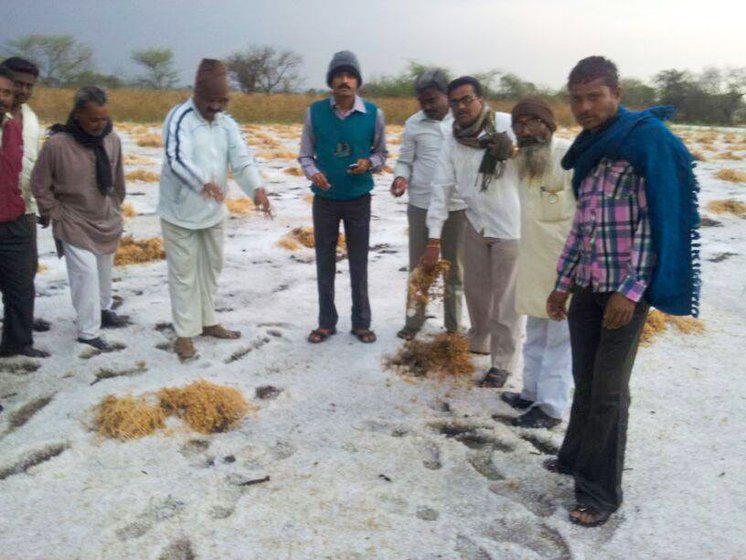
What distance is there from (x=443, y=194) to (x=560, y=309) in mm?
1249

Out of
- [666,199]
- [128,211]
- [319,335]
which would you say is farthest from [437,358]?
[128,211]

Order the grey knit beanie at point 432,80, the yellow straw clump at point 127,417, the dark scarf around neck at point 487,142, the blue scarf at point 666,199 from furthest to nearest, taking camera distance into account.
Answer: the grey knit beanie at point 432,80, the dark scarf around neck at point 487,142, the yellow straw clump at point 127,417, the blue scarf at point 666,199

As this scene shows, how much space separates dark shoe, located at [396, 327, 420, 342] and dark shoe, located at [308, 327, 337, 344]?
47cm

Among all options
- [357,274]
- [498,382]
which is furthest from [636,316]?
[357,274]

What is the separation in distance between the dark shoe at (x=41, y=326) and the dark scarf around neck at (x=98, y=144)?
105 centimetres

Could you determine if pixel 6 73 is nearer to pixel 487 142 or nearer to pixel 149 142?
pixel 487 142

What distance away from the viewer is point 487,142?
353 centimetres

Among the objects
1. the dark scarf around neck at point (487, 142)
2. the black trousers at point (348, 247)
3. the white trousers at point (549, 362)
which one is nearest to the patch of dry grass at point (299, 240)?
the black trousers at point (348, 247)

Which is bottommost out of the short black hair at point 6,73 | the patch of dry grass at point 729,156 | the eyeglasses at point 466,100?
the patch of dry grass at point 729,156

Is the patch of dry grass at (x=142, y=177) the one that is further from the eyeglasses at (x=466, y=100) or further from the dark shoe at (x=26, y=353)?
the eyeglasses at (x=466, y=100)

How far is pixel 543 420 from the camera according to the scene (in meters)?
3.36

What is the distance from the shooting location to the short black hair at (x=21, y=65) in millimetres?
4238

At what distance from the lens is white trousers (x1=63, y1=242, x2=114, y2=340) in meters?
4.18

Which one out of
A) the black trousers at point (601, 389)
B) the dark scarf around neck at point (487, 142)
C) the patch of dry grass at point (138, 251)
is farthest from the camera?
the patch of dry grass at point (138, 251)
